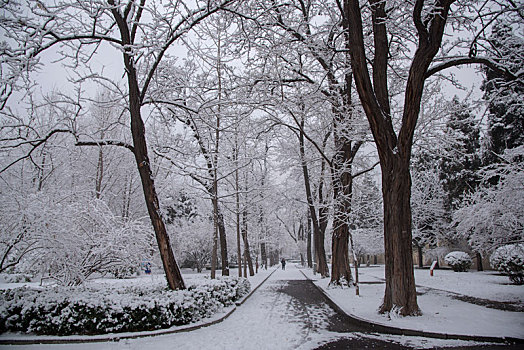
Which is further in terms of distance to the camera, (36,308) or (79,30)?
(79,30)

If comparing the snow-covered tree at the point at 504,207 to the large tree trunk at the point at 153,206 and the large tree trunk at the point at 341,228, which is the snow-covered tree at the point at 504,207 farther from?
the large tree trunk at the point at 153,206

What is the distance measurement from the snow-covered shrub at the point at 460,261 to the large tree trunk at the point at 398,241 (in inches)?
813

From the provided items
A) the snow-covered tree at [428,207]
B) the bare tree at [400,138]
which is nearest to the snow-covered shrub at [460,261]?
the snow-covered tree at [428,207]

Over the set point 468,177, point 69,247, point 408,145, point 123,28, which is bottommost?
point 69,247

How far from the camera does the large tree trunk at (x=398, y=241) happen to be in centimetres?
837

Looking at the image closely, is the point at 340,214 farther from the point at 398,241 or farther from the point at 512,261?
the point at 512,261

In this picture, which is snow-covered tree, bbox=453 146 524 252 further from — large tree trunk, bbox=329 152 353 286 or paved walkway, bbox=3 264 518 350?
paved walkway, bbox=3 264 518 350

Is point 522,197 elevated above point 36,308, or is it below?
above

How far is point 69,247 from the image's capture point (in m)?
9.95

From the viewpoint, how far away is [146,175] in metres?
10.1

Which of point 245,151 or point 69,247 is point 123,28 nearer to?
point 69,247

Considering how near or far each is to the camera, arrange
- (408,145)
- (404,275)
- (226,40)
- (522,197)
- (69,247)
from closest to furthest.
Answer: (404,275) → (408,145) → (69,247) → (226,40) → (522,197)

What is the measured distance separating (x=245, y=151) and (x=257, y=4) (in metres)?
13.2

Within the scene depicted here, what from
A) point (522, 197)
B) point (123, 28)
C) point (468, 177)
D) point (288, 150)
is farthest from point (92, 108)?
point (468, 177)
